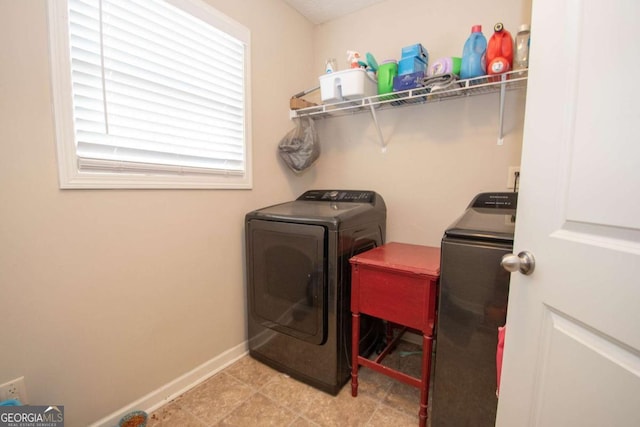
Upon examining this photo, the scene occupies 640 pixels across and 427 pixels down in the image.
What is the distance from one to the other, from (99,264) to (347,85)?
162cm

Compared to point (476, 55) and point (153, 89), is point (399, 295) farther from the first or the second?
point (153, 89)

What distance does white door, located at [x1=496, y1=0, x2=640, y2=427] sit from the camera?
490 mm

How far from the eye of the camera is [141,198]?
4.28ft

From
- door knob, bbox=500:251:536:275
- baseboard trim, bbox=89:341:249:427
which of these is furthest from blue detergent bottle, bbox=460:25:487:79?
baseboard trim, bbox=89:341:249:427

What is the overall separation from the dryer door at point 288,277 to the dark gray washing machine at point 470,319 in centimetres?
60

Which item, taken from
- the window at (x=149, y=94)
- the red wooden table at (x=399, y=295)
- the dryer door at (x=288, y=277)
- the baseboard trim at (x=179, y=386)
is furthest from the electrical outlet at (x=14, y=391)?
the red wooden table at (x=399, y=295)

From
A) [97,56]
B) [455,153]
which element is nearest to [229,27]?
[97,56]

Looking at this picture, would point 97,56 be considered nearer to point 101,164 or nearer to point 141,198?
point 101,164

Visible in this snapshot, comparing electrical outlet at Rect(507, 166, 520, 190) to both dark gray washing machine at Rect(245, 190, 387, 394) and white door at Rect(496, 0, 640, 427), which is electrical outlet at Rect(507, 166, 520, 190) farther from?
white door at Rect(496, 0, 640, 427)

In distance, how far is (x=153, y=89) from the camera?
1.33 metres

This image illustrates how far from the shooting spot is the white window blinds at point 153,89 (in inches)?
44.3

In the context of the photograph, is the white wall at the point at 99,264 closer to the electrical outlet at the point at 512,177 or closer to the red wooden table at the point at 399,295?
the red wooden table at the point at 399,295

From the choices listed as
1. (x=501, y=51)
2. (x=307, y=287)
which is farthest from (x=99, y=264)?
(x=501, y=51)

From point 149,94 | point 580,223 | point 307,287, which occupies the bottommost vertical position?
point 307,287
